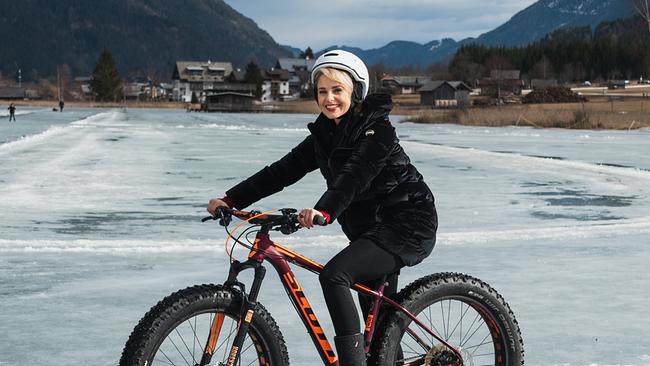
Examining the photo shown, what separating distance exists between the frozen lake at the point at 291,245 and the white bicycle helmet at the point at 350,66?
1806 mm

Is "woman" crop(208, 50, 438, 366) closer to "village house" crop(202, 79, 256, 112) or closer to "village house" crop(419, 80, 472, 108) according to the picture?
"village house" crop(202, 79, 256, 112)

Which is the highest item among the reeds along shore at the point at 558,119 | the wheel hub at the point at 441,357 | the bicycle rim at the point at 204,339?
the bicycle rim at the point at 204,339

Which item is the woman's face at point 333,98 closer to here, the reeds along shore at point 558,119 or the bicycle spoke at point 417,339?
the bicycle spoke at point 417,339

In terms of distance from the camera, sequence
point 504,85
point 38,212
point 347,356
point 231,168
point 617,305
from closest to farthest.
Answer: point 347,356 < point 617,305 < point 38,212 < point 231,168 < point 504,85

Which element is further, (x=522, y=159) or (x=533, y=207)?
(x=522, y=159)

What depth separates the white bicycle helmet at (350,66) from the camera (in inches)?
144

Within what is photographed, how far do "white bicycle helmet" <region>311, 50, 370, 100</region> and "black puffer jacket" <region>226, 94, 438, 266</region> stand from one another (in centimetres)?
6

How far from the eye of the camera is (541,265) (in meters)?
8.06

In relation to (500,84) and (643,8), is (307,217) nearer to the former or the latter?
(643,8)

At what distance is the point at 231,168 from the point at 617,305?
567 inches

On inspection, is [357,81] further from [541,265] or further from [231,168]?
[231,168]

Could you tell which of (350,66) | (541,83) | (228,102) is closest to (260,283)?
(350,66)

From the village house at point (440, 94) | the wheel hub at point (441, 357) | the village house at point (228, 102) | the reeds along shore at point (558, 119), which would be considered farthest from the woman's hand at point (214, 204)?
the village house at point (440, 94)

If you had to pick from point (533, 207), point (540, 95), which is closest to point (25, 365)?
point (533, 207)
